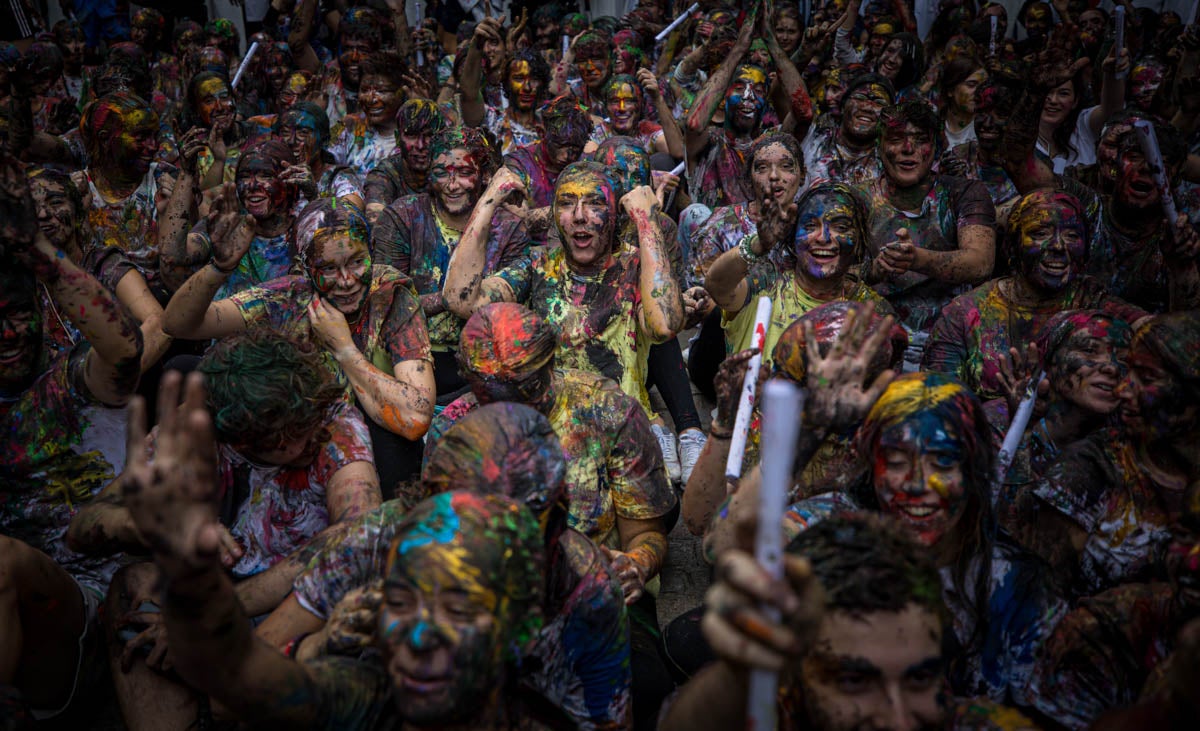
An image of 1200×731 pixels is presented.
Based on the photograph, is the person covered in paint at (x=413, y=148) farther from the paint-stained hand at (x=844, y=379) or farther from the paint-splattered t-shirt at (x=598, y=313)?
the paint-stained hand at (x=844, y=379)

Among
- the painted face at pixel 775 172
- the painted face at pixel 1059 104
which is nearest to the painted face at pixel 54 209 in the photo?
the painted face at pixel 775 172

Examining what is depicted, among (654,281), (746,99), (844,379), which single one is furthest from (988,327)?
(746,99)

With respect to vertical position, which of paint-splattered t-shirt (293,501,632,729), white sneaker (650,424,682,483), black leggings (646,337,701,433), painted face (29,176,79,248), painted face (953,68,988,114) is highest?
painted face (953,68,988,114)

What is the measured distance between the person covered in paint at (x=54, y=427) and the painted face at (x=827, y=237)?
A: 9.64 feet

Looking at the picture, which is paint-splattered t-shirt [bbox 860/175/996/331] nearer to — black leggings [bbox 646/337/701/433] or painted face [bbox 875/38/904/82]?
black leggings [bbox 646/337/701/433]

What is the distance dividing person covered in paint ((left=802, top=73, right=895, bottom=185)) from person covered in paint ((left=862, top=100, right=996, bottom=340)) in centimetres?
71

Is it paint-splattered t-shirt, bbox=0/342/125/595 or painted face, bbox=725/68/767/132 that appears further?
painted face, bbox=725/68/767/132

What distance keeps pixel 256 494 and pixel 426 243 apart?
2429mm

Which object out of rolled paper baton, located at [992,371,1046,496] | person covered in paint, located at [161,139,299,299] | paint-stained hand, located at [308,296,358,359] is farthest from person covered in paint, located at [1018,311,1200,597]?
person covered in paint, located at [161,139,299,299]

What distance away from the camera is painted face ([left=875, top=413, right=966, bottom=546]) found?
8.05 ft

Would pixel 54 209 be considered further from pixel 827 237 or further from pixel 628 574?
pixel 827 237

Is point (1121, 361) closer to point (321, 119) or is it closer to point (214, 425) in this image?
point (214, 425)

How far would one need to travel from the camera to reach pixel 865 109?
20.2ft

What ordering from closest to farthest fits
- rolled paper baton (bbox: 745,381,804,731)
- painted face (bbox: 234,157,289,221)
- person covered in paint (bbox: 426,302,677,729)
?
rolled paper baton (bbox: 745,381,804,731) < person covered in paint (bbox: 426,302,677,729) < painted face (bbox: 234,157,289,221)
